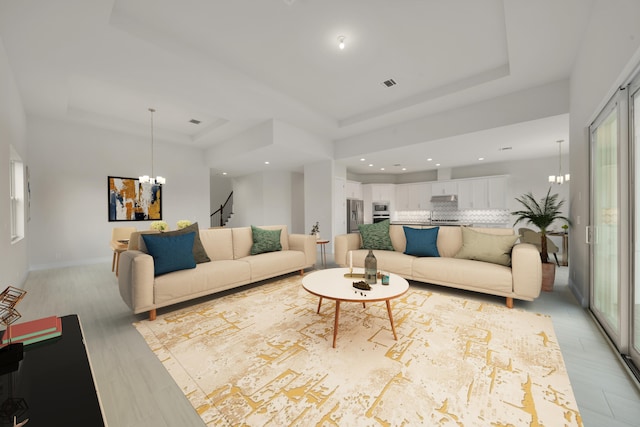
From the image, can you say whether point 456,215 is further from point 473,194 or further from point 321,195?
point 321,195

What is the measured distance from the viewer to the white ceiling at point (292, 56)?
252 centimetres

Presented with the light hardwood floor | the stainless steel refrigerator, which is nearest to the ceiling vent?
the light hardwood floor

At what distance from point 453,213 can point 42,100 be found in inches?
391

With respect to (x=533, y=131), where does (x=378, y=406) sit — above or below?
below

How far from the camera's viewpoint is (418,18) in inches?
105

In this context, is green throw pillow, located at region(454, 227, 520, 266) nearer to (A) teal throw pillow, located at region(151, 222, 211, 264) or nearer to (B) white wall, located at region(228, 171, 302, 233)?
(A) teal throw pillow, located at region(151, 222, 211, 264)

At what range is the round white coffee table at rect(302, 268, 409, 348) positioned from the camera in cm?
210

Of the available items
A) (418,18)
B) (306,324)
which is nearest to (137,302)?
(306,324)

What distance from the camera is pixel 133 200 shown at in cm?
622

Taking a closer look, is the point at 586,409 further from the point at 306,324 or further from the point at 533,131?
the point at 533,131

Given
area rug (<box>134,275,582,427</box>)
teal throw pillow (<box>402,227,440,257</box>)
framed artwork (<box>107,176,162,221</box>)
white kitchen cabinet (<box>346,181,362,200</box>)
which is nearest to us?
area rug (<box>134,275,582,427</box>)

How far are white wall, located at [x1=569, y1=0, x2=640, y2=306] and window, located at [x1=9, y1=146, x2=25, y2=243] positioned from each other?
6696 millimetres

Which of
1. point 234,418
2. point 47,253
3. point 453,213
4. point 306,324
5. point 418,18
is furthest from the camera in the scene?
point 453,213

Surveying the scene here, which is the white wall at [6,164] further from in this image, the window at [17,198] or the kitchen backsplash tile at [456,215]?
the kitchen backsplash tile at [456,215]
